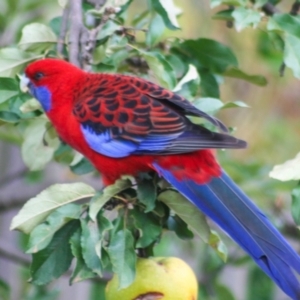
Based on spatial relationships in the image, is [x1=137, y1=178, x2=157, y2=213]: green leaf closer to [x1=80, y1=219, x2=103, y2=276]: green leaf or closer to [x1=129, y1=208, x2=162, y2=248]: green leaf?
[x1=129, y1=208, x2=162, y2=248]: green leaf

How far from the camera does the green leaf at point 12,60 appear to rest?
2482mm

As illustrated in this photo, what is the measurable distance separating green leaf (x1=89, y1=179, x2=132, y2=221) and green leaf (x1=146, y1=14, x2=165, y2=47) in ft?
1.78

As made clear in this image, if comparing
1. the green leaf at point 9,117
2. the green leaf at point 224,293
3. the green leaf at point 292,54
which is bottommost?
the green leaf at point 224,293

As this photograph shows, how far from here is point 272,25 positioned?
8.12 ft

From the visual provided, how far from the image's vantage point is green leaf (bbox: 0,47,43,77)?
248 cm

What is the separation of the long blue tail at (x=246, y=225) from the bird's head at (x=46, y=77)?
0.50 meters

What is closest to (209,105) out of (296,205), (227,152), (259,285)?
(296,205)

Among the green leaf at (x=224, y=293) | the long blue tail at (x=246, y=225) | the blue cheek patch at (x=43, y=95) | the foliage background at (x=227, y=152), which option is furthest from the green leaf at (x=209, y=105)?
the foliage background at (x=227, y=152)

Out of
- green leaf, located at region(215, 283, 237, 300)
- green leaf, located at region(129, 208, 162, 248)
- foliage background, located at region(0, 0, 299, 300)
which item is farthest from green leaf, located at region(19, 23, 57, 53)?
green leaf, located at region(215, 283, 237, 300)

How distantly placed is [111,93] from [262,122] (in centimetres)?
246

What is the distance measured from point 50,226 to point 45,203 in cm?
9

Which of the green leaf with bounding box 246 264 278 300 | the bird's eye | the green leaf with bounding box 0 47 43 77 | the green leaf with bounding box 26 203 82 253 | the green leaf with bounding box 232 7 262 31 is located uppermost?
the green leaf with bounding box 232 7 262 31

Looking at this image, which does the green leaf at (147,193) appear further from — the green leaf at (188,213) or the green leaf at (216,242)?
the green leaf at (216,242)

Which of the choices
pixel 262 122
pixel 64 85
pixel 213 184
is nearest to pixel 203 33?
pixel 262 122
